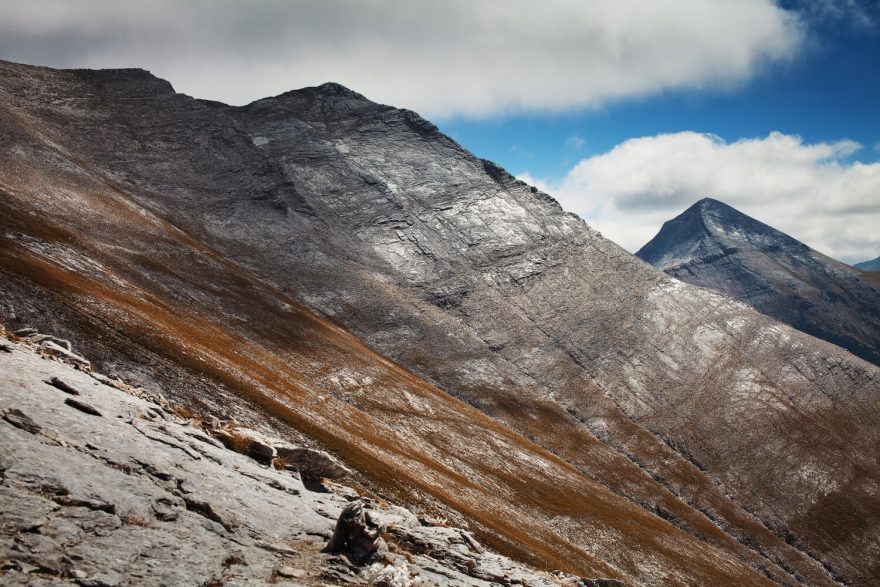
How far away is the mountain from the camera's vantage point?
61.2 metres

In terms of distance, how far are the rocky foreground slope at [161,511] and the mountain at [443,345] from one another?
21570 millimetres

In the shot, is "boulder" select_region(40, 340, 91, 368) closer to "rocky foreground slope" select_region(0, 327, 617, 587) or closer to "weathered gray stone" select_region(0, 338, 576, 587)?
"rocky foreground slope" select_region(0, 327, 617, 587)

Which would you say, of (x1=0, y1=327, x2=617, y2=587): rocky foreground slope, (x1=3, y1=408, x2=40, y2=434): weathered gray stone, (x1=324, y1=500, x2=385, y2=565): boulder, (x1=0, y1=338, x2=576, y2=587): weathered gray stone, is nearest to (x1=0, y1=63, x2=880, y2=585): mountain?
(x1=0, y1=327, x2=617, y2=587): rocky foreground slope

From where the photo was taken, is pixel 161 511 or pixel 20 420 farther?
pixel 20 420

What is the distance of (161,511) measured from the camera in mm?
19688

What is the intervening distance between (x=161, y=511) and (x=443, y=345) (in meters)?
121

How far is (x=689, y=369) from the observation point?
152500 millimetres

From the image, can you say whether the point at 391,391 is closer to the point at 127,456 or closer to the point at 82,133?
the point at 127,456

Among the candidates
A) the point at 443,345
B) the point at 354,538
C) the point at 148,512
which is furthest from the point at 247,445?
the point at 443,345

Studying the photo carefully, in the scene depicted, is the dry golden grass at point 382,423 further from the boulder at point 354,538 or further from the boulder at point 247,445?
the boulder at point 354,538

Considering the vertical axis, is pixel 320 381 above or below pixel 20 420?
below

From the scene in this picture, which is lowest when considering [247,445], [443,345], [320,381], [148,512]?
[320,381]

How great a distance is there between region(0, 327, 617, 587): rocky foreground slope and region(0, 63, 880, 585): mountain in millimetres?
21570

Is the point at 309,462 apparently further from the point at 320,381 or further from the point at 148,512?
the point at 320,381
